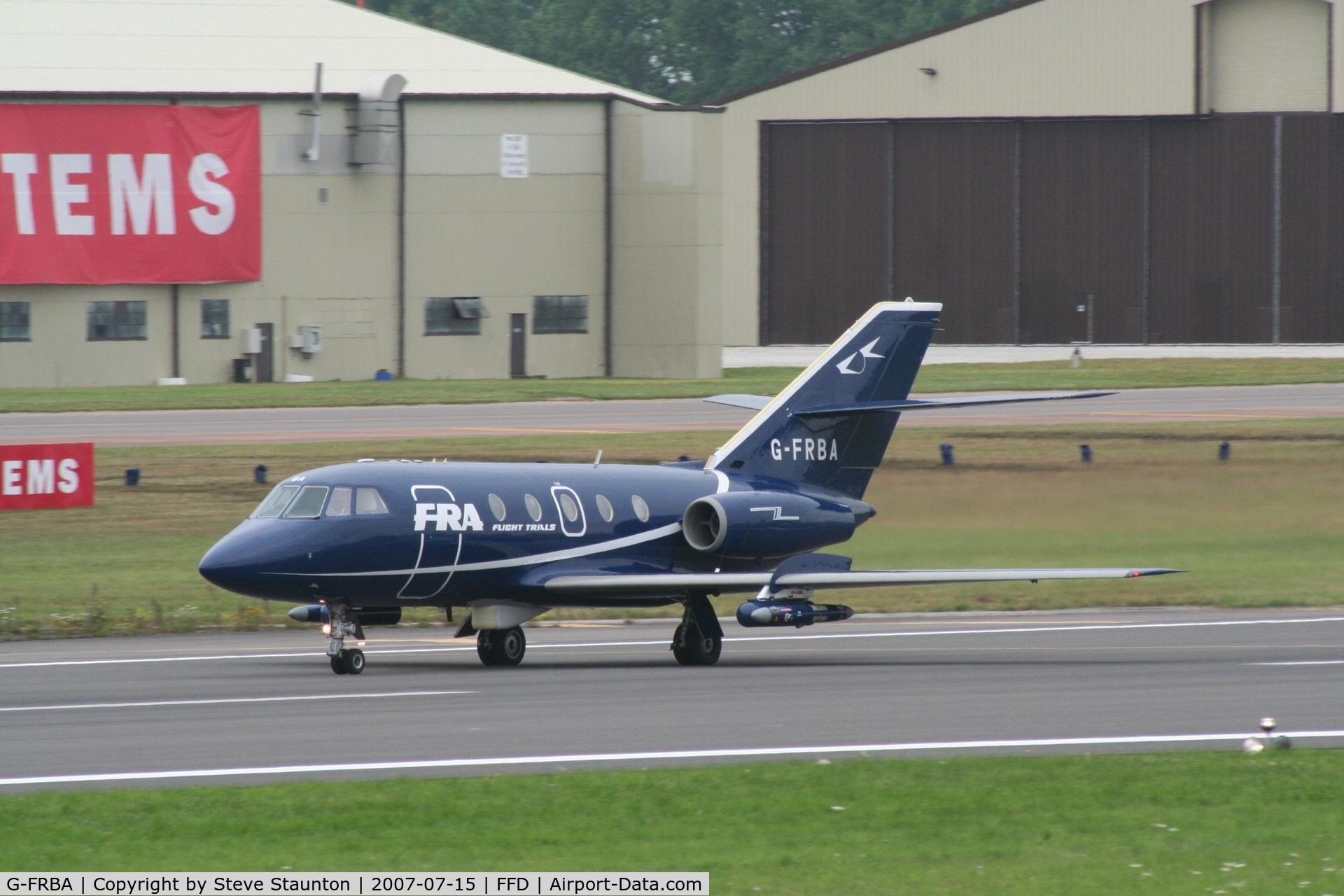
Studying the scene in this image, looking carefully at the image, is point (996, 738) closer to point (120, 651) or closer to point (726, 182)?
point (120, 651)

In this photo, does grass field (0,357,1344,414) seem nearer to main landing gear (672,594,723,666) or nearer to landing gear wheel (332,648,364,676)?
main landing gear (672,594,723,666)

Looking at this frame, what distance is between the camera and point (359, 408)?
57.8m

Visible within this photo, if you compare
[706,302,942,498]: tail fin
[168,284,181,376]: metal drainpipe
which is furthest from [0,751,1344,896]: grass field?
[168,284,181,376]: metal drainpipe

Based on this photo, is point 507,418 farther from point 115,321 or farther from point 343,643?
point 343,643

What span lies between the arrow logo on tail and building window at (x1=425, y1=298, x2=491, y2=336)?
137ft

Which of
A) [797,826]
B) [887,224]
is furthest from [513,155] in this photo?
[797,826]

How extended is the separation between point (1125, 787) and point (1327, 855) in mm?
2451

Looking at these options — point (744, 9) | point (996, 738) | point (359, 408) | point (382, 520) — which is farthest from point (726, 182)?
point (996, 738)

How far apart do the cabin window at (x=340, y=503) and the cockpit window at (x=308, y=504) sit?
0.10 m

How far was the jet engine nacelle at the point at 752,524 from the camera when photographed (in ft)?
87.8

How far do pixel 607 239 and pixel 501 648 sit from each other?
1857 inches

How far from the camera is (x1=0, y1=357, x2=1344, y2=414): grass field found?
59.7 metres

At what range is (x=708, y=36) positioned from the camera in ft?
425

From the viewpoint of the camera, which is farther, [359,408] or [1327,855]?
[359,408]
